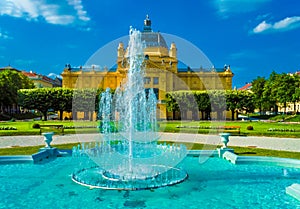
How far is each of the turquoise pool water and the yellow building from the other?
176 feet

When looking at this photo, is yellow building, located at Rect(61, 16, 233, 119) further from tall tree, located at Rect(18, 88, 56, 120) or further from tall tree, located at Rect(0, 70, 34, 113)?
tall tree, located at Rect(18, 88, 56, 120)

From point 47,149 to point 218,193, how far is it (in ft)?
31.9

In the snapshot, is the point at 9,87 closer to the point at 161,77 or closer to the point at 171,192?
the point at 161,77

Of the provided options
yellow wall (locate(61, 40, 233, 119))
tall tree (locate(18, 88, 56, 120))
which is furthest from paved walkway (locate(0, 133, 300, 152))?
yellow wall (locate(61, 40, 233, 119))

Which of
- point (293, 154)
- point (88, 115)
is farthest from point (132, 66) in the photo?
point (88, 115)

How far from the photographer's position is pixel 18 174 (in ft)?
38.7

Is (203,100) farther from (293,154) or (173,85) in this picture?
(293,154)

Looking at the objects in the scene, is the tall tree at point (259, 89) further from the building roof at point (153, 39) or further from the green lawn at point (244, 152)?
the green lawn at point (244, 152)

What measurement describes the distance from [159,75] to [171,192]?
5725 cm

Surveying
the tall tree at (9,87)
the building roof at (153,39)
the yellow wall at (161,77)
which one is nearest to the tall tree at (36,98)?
the tall tree at (9,87)

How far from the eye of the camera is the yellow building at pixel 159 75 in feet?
216

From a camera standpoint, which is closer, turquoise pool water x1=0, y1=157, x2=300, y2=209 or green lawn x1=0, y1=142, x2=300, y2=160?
turquoise pool water x1=0, y1=157, x2=300, y2=209

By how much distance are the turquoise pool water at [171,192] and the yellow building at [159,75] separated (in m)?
53.6

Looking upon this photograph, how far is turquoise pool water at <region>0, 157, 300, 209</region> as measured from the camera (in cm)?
829
